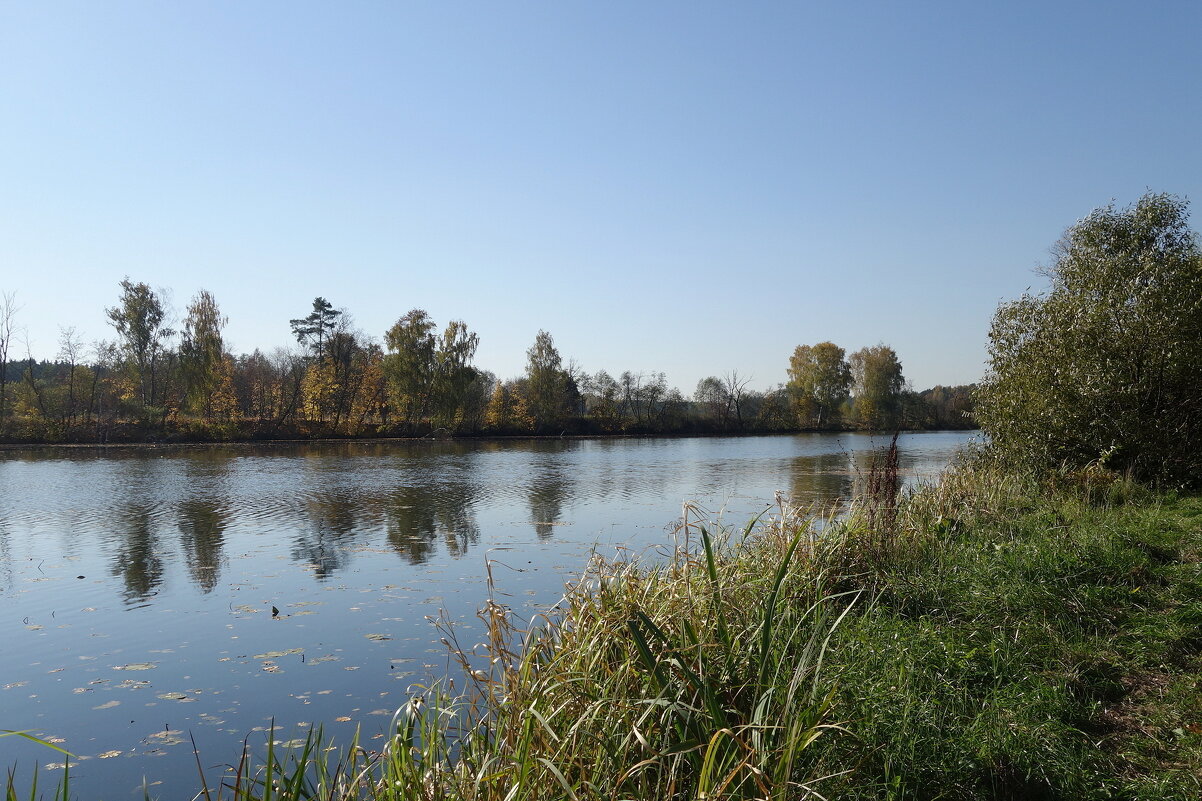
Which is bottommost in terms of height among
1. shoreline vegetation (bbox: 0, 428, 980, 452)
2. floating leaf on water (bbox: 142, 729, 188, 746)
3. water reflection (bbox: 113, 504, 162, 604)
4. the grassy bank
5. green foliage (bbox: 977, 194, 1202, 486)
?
floating leaf on water (bbox: 142, 729, 188, 746)

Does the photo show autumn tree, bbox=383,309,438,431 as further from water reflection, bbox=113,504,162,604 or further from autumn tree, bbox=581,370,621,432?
water reflection, bbox=113,504,162,604

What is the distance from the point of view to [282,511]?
1786 cm

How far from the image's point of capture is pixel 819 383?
241 feet

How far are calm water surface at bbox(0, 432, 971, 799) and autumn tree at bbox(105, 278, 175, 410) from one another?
1152 inches

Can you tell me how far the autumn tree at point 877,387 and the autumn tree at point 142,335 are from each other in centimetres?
6209

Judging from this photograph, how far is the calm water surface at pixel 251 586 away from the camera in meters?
5.96

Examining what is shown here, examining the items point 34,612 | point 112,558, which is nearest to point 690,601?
point 34,612

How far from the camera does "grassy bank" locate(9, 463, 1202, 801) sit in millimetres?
3361

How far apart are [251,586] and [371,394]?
51813 mm

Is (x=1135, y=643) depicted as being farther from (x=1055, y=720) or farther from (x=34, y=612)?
(x=34, y=612)

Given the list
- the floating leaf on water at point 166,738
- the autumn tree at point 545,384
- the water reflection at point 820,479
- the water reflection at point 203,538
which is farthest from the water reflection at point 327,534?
the autumn tree at point 545,384

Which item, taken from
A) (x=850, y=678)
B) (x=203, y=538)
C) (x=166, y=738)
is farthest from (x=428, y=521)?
(x=850, y=678)

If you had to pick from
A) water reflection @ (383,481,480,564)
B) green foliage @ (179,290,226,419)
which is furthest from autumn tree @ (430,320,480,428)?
water reflection @ (383,481,480,564)

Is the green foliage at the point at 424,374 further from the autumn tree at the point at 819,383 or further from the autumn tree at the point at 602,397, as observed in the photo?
the autumn tree at the point at 819,383
